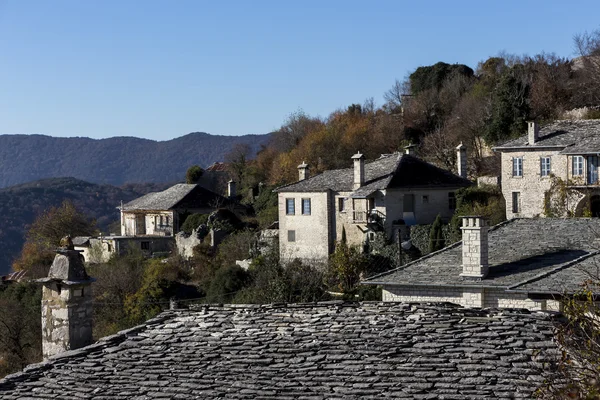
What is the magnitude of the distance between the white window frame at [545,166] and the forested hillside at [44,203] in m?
52.5

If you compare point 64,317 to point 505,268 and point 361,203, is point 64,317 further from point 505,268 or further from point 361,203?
point 361,203

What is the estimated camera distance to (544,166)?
1719 inches

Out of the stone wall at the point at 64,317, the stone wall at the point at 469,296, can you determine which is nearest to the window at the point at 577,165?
the stone wall at the point at 469,296

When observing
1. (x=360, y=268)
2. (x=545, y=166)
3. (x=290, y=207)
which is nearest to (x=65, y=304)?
(x=360, y=268)

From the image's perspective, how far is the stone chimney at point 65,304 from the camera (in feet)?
47.3

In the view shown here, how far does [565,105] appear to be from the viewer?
5606 cm

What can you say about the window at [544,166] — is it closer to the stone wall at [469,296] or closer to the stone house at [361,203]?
the stone house at [361,203]

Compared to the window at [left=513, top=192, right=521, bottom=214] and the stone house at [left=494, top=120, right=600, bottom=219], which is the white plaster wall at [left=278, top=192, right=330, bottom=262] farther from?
the window at [left=513, top=192, right=521, bottom=214]

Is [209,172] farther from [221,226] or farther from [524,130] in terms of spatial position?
[524,130]

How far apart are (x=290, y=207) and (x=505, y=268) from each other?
26712mm

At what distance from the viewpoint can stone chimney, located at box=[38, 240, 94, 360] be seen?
14.4m

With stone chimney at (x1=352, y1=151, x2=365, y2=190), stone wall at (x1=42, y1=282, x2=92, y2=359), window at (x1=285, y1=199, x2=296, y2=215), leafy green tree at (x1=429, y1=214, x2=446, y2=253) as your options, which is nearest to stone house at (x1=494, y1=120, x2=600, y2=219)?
leafy green tree at (x1=429, y1=214, x2=446, y2=253)

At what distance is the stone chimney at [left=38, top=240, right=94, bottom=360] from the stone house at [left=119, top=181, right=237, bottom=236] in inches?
1751

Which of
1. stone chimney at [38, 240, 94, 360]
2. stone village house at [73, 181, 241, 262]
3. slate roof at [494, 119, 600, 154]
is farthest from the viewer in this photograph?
stone village house at [73, 181, 241, 262]
